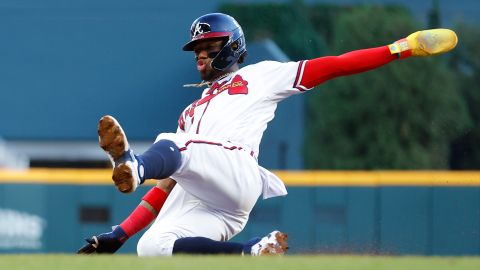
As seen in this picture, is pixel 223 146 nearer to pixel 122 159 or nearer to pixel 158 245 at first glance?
pixel 158 245

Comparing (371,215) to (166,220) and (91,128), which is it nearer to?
(166,220)

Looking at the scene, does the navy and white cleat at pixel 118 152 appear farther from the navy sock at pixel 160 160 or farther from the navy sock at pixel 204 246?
the navy sock at pixel 204 246

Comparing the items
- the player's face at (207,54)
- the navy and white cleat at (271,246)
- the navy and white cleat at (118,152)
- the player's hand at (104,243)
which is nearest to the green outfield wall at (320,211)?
the player's face at (207,54)

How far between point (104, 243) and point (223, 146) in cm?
103

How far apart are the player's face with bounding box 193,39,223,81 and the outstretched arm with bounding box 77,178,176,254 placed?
26.5 inches

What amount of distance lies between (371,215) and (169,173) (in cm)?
727

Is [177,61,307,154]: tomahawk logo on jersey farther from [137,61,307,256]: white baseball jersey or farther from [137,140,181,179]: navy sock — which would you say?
[137,140,181,179]: navy sock

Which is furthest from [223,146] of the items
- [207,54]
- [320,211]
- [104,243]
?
[320,211]

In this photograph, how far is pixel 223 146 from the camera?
23.0ft

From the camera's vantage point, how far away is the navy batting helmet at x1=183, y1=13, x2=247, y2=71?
302 inches

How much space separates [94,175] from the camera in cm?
1438

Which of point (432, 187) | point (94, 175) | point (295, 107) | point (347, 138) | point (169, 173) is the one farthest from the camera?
point (295, 107)

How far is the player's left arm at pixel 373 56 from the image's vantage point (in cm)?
739

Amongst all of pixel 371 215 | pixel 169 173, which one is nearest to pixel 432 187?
pixel 371 215
